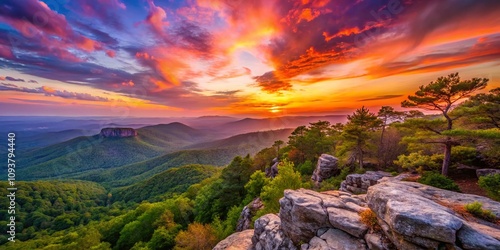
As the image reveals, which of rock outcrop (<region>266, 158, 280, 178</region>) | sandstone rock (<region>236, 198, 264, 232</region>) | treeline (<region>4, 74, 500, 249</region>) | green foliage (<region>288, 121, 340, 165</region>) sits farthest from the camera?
green foliage (<region>288, 121, 340, 165</region>)

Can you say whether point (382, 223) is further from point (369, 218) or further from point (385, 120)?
point (385, 120)

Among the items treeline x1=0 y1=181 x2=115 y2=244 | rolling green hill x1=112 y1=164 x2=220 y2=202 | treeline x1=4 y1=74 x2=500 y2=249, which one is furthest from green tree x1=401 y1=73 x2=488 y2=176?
treeline x1=0 y1=181 x2=115 y2=244

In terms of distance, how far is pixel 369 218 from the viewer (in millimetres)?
9633

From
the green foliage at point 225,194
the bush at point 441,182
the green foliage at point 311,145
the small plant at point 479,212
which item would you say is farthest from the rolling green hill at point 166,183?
the small plant at point 479,212

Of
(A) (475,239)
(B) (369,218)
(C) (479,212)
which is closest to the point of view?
(A) (475,239)

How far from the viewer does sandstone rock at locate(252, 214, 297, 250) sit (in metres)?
12.4

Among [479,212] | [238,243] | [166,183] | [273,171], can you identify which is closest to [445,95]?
[479,212]

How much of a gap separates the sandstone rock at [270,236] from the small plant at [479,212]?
9.00 m

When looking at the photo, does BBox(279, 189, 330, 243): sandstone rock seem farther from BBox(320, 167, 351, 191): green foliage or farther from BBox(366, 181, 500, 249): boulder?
BBox(320, 167, 351, 191): green foliage

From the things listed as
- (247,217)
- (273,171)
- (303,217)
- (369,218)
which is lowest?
(247,217)

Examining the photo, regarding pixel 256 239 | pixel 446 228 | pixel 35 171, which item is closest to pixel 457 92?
pixel 446 228

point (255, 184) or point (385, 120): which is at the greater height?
point (385, 120)

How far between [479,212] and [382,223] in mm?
4425

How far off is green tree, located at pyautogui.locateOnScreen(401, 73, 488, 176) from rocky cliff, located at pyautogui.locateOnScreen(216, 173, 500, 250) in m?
7.94
